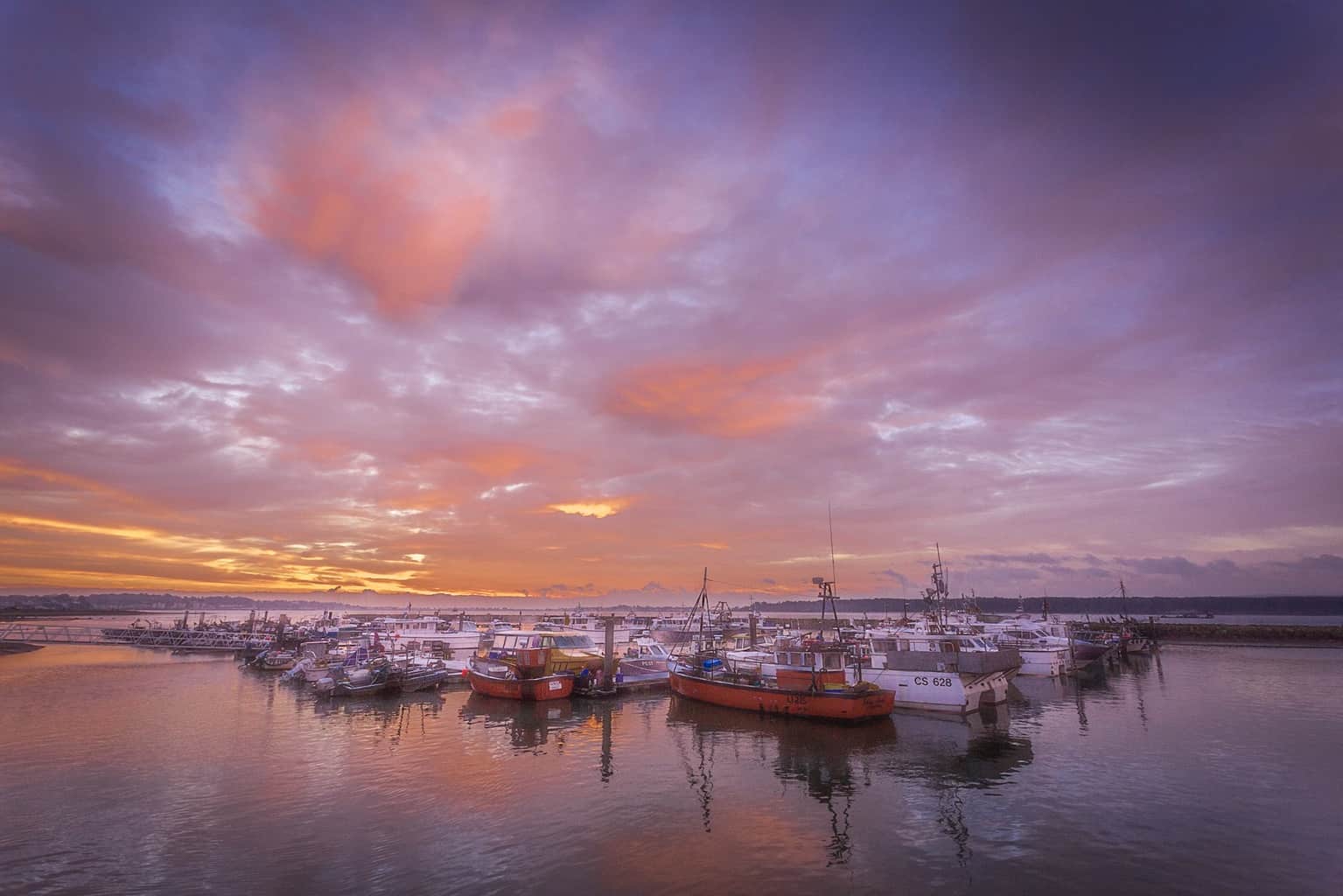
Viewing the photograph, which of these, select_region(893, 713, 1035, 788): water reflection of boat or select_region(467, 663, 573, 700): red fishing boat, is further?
select_region(467, 663, 573, 700): red fishing boat

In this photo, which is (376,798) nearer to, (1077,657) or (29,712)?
(29,712)

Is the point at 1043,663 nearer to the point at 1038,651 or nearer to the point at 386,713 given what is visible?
the point at 1038,651

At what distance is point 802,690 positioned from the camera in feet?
120

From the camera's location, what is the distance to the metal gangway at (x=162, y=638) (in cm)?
8144

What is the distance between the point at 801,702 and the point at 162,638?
320 feet

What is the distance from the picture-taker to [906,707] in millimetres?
40031

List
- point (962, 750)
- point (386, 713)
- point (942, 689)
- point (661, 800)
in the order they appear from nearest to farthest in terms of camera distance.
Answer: point (661, 800), point (962, 750), point (942, 689), point (386, 713)

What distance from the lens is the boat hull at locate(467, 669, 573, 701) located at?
141 ft

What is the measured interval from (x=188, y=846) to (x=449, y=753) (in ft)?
39.1

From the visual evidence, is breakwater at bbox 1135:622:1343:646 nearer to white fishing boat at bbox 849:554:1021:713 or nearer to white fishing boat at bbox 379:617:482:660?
white fishing boat at bbox 849:554:1021:713

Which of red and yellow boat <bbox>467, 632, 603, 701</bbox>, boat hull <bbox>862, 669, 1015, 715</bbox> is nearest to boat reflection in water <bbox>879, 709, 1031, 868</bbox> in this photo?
boat hull <bbox>862, 669, 1015, 715</bbox>

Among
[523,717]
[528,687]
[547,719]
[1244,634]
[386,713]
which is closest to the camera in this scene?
[547,719]

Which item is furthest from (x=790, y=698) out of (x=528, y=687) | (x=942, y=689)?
(x=528, y=687)

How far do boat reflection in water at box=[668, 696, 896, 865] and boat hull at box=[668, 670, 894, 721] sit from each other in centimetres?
57
